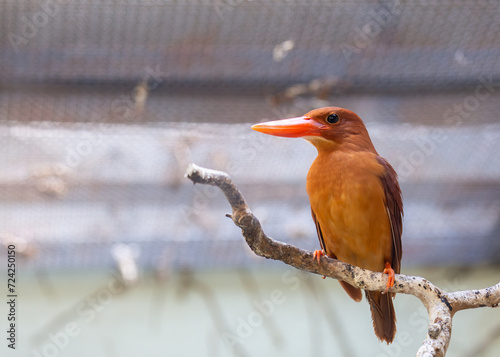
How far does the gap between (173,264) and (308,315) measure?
0.60 m

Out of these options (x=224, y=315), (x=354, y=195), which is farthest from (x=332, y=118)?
(x=224, y=315)

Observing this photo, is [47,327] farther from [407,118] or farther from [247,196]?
[407,118]

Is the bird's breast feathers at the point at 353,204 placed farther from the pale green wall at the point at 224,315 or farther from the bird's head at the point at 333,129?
the pale green wall at the point at 224,315

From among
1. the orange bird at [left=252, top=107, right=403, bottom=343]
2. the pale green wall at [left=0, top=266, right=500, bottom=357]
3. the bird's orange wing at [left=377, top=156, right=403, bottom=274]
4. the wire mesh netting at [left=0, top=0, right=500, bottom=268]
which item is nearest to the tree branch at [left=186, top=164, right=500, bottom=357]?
the orange bird at [left=252, top=107, right=403, bottom=343]

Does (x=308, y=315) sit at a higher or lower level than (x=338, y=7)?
lower

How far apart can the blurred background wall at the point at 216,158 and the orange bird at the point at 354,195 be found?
65 centimetres

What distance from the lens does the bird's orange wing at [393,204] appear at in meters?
0.85

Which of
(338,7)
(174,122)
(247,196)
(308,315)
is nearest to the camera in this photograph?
(338,7)

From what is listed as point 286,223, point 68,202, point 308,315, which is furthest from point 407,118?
point 68,202

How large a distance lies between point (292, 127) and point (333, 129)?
100 mm

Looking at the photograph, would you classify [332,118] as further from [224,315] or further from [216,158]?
[224,315]

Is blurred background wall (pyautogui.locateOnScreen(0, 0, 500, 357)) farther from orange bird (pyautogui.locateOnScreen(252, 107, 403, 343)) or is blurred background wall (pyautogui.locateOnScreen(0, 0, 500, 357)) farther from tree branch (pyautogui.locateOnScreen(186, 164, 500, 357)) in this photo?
tree branch (pyautogui.locateOnScreen(186, 164, 500, 357))

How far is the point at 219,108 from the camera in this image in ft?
5.00

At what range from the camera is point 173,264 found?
2.12 m
